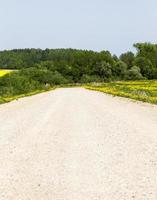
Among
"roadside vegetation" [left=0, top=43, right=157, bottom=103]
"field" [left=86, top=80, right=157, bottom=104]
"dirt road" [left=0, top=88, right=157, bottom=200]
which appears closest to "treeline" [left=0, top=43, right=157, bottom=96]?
"roadside vegetation" [left=0, top=43, right=157, bottom=103]

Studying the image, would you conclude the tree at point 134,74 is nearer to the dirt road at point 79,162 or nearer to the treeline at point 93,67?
the treeline at point 93,67

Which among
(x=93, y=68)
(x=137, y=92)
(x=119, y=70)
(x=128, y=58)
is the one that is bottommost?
(x=119, y=70)

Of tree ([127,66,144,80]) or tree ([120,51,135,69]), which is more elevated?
tree ([120,51,135,69])

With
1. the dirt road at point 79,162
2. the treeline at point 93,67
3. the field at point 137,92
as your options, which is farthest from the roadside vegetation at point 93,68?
Result: the dirt road at point 79,162

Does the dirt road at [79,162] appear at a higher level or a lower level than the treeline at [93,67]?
higher

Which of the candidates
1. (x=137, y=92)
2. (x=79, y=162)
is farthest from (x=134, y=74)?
(x=79, y=162)

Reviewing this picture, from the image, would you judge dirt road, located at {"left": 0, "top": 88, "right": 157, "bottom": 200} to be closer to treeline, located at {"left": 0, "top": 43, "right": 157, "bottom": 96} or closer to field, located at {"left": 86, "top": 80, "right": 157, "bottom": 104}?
field, located at {"left": 86, "top": 80, "right": 157, "bottom": 104}

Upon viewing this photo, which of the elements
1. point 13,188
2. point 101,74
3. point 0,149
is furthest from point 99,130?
point 101,74

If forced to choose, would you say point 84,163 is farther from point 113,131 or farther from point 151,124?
point 151,124

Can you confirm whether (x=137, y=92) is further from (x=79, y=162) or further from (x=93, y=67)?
(x=93, y=67)

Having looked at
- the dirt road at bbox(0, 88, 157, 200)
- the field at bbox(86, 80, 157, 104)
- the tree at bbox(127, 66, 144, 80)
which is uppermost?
the dirt road at bbox(0, 88, 157, 200)

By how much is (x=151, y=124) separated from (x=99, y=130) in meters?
3.08

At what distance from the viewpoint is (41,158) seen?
11.9m

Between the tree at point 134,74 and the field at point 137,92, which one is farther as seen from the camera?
the tree at point 134,74
